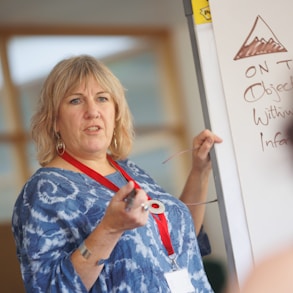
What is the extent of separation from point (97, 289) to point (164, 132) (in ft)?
12.6

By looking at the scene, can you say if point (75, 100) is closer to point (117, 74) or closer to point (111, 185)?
point (111, 185)

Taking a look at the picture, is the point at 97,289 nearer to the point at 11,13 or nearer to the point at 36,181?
the point at 36,181

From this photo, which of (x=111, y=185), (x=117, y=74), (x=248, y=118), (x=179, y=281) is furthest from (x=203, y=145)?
(x=117, y=74)

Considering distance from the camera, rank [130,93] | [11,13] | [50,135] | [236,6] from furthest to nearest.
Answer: [130,93] < [11,13] < [236,6] < [50,135]

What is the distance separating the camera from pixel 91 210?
191 cm

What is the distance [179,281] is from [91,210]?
32cm

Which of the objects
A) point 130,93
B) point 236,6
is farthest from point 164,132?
point 236,6

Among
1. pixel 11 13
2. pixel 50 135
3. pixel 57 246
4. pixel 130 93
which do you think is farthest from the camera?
pixel 130 93

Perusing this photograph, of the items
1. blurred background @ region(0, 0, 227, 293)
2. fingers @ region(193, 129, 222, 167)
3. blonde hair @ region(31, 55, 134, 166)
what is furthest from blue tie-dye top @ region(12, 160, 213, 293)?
blurred background @ region(0, 0, 227, 293)

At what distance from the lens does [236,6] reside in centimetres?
221

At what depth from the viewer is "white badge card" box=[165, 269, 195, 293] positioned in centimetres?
192

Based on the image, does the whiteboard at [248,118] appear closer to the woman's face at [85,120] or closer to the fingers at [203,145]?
the fingers at [203,145]

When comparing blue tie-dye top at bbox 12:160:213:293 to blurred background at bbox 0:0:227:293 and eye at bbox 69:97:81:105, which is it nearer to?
eye at bbox 69:97:81:105

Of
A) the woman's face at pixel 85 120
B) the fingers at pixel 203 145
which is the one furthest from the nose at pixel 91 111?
the fingers at pixel 203 145
